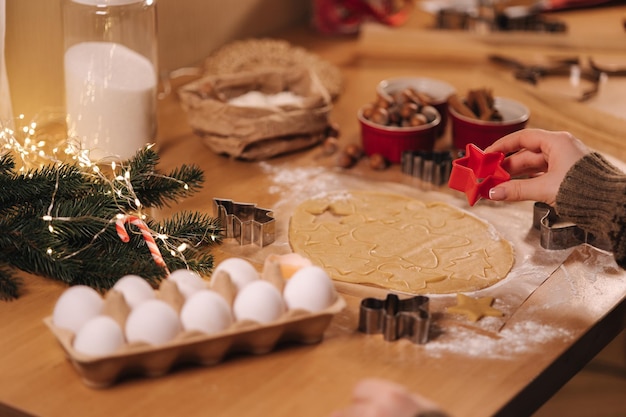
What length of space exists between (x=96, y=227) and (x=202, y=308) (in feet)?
0.95

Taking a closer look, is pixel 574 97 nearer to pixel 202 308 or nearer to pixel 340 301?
pixel 340 301

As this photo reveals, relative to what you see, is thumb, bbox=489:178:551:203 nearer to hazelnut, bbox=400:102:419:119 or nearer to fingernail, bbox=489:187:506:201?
fingernail, bbox=489:187:506:201

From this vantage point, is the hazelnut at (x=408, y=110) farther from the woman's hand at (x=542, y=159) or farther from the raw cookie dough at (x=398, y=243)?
the woman's hand at (x=542, y=159)

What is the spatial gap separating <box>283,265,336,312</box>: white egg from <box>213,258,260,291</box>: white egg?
0.05 metres

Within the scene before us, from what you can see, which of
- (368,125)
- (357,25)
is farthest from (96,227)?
(357,25)

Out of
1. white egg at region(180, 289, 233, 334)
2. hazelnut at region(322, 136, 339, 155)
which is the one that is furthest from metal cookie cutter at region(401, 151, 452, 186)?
white egg at region(180, 289, 233, 334)

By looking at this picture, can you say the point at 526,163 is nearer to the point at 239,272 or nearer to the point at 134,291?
the point at 239,272

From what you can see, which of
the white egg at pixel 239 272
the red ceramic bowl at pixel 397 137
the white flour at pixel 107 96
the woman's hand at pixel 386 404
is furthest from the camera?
the red ceramic bowl at pixel 397 137

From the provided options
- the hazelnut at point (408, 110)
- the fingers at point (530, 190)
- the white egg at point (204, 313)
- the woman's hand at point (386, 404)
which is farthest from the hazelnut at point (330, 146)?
the woman's hand at point (386, 404)

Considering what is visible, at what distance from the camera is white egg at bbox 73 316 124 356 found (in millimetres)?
887

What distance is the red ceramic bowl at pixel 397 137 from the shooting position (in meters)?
1.48

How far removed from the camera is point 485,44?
2066 mm

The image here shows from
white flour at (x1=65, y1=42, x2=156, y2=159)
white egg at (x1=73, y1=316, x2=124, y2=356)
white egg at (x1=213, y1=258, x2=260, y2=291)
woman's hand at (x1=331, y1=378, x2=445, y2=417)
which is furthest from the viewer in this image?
white flour at (x1=65, y1=42, x2=156, y2=159)

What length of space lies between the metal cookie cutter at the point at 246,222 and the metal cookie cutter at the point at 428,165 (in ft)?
1.09
